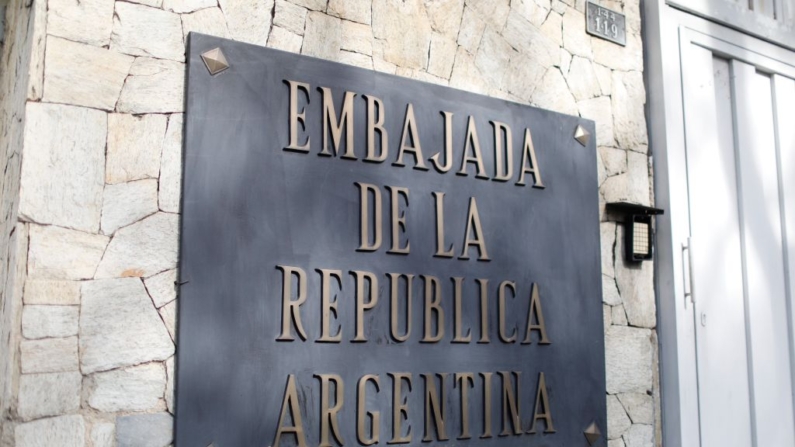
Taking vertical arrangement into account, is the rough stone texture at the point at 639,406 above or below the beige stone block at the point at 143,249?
below

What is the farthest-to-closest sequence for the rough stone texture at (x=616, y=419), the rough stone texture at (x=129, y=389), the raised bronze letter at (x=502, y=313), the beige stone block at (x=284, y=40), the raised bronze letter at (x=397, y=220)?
1. the rough stone texture at (x=616, y=419)
2. the raised bronze letter at (x=502, y=313)
3. the raised bronze letter at (x=397, y=220)
4. the beige stone block at (x=284, y=40)
5. the rough stone texture at (x=129, y=389)

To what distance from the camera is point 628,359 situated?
3861 mm

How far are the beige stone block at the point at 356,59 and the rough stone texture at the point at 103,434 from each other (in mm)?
1452

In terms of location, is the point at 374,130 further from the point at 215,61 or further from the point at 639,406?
the point at 639,406

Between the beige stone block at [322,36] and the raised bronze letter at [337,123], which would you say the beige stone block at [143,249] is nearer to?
the raised bronze letter at [337,123]

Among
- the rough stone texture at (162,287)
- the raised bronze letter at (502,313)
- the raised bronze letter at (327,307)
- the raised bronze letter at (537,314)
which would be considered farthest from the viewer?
the raised bronze letter at (537,314)

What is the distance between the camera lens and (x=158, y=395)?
2.64 metres

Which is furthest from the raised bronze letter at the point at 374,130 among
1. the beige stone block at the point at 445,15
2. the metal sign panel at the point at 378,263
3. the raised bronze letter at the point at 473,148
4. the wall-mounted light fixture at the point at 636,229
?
the wall-mounted light fixture at the point at 636,229

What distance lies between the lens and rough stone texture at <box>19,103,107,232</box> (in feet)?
8.32

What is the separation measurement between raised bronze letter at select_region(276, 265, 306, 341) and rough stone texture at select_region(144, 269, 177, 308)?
1.11ft

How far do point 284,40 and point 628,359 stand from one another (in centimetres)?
199

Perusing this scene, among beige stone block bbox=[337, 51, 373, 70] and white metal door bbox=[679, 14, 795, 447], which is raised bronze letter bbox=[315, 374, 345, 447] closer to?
beige stone block bbox=[337, 51, 373, 70]

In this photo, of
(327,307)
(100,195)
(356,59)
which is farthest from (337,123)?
(100,195)

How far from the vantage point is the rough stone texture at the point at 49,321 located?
2467 millimetres
